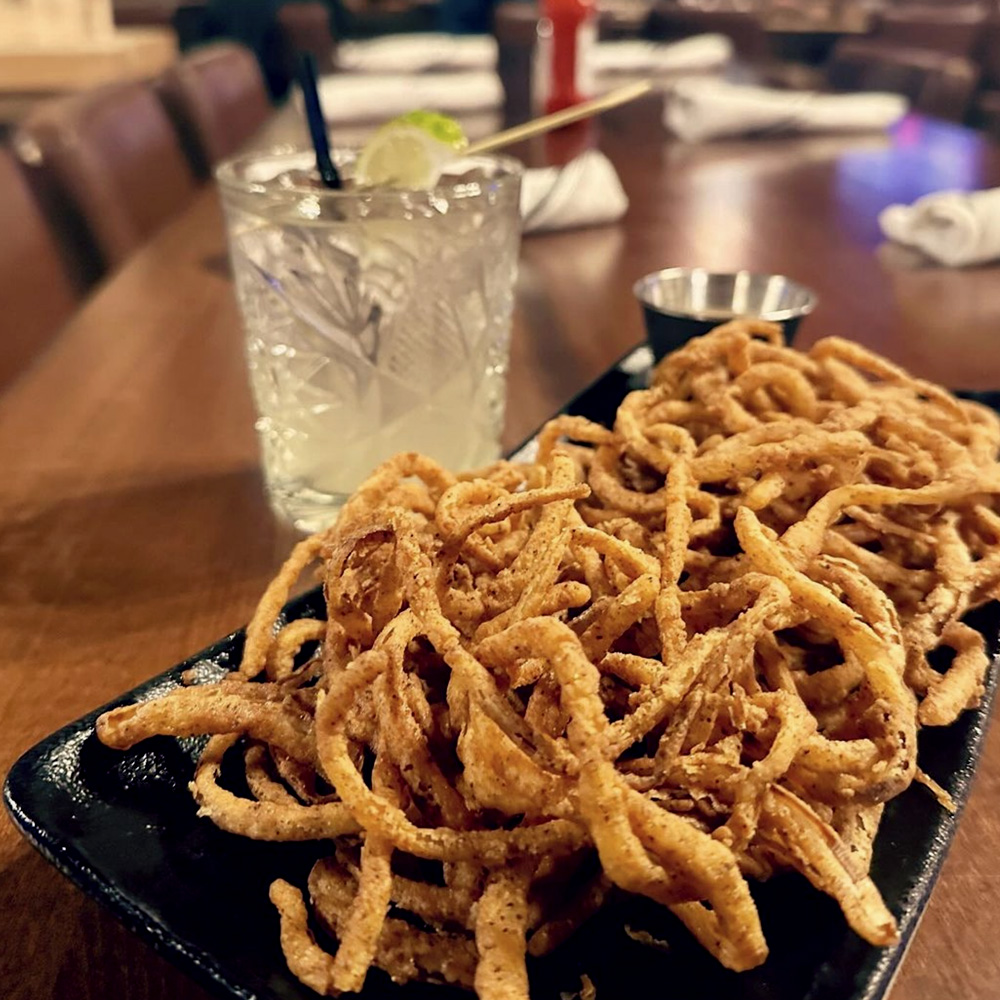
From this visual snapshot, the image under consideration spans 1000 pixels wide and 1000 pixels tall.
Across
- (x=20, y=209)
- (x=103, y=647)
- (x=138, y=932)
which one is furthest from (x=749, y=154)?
(x=138, y=932)

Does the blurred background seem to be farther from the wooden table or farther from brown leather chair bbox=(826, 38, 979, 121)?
the wooden table

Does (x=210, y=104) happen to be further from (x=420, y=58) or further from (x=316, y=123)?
(x=316, y=123)

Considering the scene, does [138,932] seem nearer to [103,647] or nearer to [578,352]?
[103,647]

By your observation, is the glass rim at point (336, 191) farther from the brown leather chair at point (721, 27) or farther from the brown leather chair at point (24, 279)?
the brown leather chair at point (721, 27)

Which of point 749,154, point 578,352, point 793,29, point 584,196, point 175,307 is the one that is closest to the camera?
point 578,352

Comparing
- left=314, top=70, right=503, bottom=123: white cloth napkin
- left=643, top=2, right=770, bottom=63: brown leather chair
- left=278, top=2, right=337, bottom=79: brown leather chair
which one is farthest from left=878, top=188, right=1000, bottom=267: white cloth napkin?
left=278, top=2, right=337, bottom=79: brown leather chair

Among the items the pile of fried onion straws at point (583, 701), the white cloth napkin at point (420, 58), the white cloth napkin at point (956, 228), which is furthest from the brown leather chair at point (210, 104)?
the pile of fried onion straws at point (583, 701)
